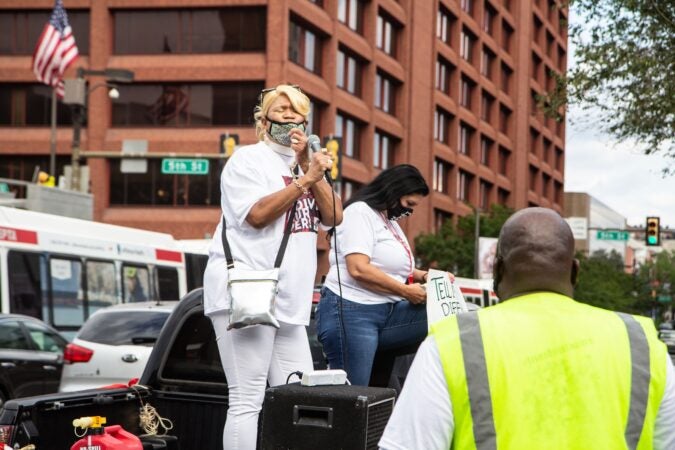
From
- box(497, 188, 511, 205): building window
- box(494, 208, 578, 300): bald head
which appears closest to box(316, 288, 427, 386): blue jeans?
box(494, 208, 578, 300): bald head

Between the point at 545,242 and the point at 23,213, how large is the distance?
1760 cm

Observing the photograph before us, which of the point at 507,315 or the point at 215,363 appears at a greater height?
the point at 507,315

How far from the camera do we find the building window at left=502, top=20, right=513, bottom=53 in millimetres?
78312

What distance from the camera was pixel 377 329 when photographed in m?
5.34

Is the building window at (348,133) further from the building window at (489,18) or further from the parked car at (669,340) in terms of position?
the building window at (489,18)

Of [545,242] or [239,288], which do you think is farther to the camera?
[239,288]

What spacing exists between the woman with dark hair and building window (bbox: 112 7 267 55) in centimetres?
3923

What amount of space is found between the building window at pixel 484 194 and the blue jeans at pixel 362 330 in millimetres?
66860

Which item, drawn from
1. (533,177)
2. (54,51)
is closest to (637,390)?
(54,51)

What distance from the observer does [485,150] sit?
7425 cm

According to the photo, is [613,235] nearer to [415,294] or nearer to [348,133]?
[348,133]

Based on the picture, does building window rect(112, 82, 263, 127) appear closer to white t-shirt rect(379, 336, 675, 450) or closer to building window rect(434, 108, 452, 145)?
building window rect(434, 108, 452, 145)

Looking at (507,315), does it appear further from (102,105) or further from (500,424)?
(102,105)

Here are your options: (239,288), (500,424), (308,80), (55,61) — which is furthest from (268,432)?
(308,80)
